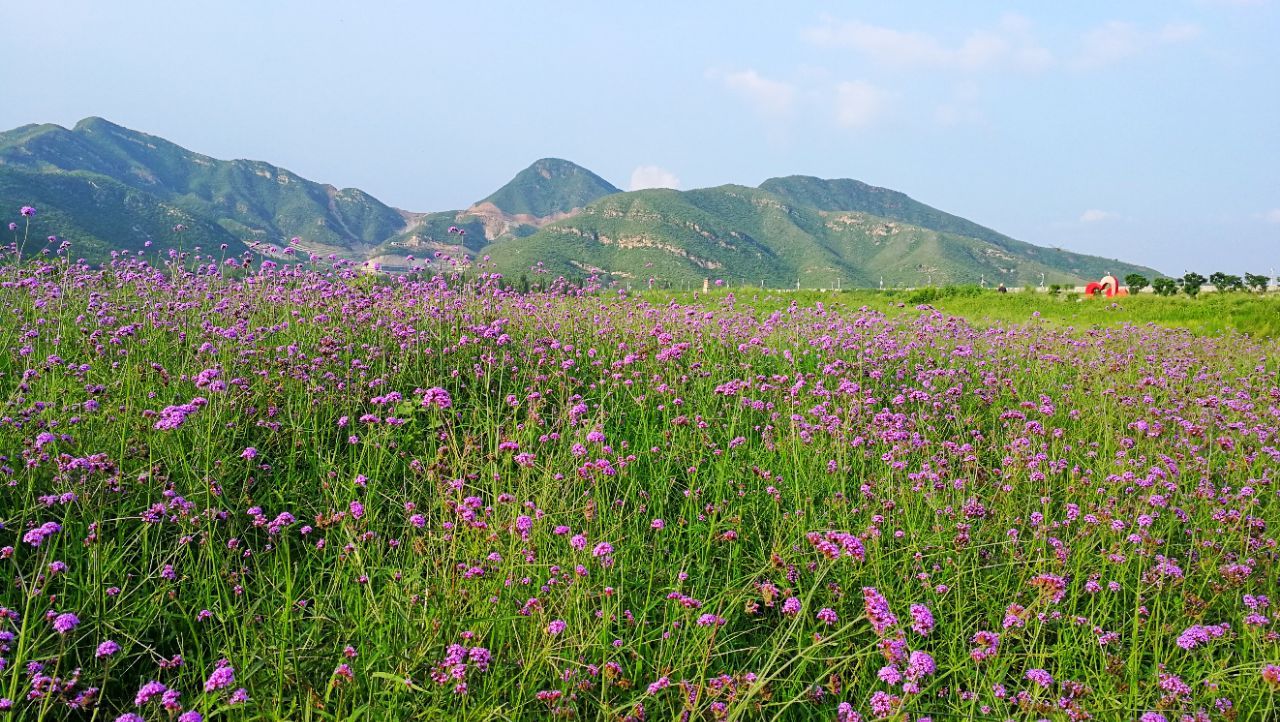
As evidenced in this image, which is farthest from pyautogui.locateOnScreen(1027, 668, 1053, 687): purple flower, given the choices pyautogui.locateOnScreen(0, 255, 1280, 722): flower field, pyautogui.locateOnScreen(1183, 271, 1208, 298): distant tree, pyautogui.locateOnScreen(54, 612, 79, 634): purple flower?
pyautogui.locateOnScreen(1183, 271, 1208, 298): distant tree

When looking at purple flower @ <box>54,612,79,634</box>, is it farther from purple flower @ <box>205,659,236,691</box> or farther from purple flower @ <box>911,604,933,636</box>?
purple flower @ <box>911,604,933,636</box>

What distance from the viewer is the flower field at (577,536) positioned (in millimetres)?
2314

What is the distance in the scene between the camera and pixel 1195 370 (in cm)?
848

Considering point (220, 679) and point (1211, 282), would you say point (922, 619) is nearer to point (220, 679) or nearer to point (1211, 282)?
point (220, 679)

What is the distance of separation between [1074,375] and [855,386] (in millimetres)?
4065

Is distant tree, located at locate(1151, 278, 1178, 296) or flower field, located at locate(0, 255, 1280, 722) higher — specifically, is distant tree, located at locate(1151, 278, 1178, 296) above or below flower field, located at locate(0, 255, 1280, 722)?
above

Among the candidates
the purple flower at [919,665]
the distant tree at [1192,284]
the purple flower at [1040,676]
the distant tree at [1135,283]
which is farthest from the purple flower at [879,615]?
the distant tree at [1135,283]

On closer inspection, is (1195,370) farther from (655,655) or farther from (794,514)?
(655,655)

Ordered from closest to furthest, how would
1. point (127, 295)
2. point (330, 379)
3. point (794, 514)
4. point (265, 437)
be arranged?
1. point (794, 514)
2. point (265, 437)
3. point (330, 379)
4. point (127, 295)

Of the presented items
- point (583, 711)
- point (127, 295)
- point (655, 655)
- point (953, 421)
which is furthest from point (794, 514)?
point (127, 295)

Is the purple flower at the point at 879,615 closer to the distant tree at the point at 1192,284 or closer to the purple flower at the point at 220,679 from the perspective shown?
the purple flower at the point at 220,679

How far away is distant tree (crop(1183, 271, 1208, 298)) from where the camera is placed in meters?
20.6

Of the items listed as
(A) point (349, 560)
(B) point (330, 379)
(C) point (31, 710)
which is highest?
(B) point (330, 379)

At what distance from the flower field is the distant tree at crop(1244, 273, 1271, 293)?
825 inches
